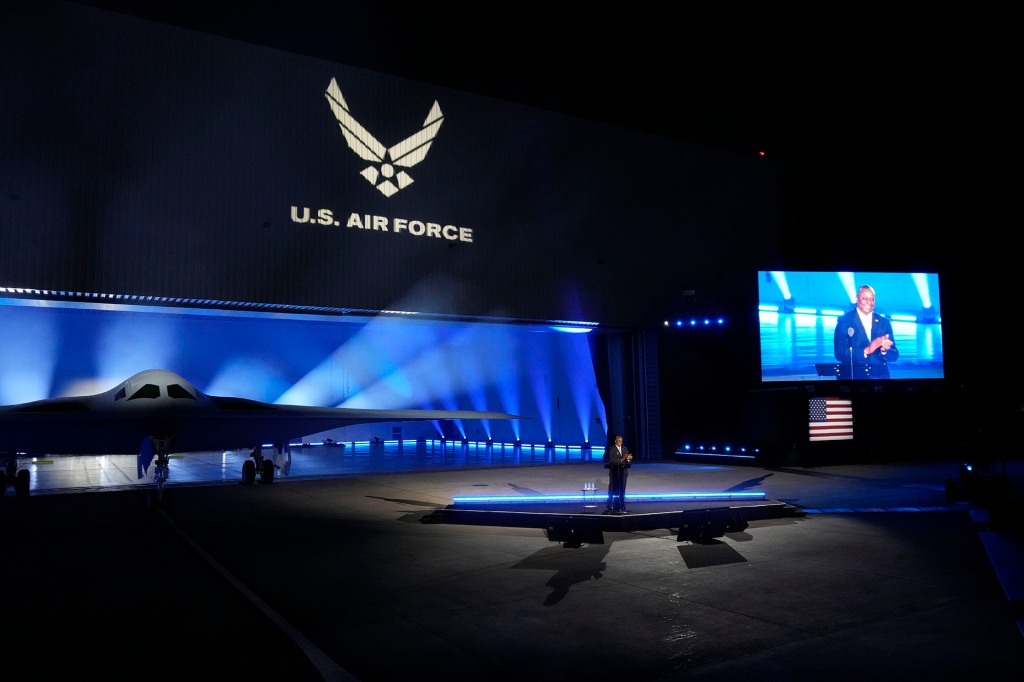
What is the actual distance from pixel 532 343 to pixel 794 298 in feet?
39.0

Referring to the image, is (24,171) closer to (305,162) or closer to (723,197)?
(305,162)

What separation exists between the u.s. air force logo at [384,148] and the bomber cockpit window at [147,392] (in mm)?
7545

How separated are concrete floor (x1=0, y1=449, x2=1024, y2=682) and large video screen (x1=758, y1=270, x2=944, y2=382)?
8908mm

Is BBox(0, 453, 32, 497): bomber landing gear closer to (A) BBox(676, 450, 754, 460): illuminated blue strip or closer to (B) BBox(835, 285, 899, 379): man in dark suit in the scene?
(A) BBox(676, 450, 754, 460): illuminated blue strip

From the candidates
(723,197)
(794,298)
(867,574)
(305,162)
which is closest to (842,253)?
(723,197)

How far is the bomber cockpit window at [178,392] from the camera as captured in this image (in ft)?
42.4

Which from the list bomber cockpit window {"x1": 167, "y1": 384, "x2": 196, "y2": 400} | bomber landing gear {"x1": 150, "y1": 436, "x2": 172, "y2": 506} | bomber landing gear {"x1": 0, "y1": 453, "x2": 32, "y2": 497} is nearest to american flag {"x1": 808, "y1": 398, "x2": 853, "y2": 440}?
bomber cockpit window {"x1": 167, "y1": 384, "x2": 196, "y2": 400}

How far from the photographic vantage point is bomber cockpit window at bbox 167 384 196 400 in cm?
1291

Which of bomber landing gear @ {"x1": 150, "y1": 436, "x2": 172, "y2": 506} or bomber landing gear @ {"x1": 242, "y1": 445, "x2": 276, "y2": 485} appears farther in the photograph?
bomber landing gear @ {"x1": 242, "y1": 445, "x2": 276, "y2": 485}

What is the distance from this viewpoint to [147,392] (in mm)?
12695

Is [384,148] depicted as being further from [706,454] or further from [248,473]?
[706,454]

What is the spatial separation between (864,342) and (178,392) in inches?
710

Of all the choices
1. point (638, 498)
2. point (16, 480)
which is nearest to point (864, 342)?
point (638, 498)

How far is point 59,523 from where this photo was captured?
1046cm
